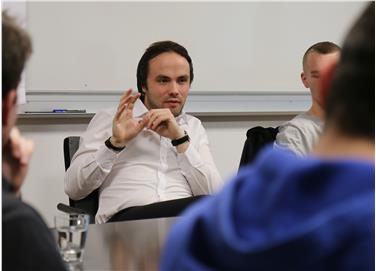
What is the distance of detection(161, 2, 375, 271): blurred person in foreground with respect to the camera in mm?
439

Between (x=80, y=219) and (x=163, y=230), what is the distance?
0.29m

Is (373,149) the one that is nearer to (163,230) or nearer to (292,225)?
(292,225)

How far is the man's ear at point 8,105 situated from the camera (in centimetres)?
78

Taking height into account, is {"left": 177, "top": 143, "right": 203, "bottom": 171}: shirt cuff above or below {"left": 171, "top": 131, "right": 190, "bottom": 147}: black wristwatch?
below

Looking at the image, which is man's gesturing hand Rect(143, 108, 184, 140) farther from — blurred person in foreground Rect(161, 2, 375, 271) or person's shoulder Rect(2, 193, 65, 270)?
blurred person in foreground Rect(161, 2, 375, 271)

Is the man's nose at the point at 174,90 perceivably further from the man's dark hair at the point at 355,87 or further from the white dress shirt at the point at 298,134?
the man's dark hair at the point at 355,87

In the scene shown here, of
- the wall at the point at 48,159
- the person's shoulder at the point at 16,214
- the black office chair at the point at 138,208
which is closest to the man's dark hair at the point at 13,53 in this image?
the person's shoulder at the point at 16,214

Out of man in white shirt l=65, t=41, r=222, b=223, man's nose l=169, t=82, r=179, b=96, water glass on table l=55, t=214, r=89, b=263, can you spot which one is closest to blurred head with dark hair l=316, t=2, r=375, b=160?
water glass on table l=55, t=214, r=89, b=263

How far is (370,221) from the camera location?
0.44m

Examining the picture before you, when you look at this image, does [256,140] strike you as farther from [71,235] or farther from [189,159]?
[71,235]

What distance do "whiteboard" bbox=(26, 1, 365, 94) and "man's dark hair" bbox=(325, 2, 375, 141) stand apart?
2.29 metres

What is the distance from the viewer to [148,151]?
7.71 ft

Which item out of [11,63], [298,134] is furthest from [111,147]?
[11,63]

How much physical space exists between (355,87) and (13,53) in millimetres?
522
